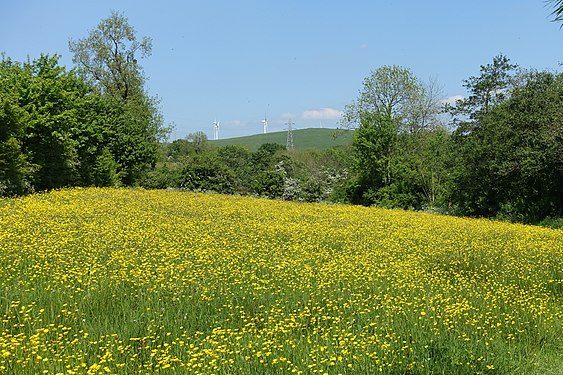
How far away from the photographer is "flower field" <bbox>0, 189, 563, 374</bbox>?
525 cm

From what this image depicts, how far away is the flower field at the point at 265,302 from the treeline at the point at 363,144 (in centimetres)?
1423

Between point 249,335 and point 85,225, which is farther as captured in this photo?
point 85,225

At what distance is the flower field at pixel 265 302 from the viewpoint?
525 centimetres

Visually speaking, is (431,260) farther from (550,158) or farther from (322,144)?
(322,144)

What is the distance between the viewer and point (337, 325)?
6.61 meters

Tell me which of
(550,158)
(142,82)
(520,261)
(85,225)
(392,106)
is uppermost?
(142,82)

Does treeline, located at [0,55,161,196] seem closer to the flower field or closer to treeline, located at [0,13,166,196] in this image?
treeline, located at [0,13,166,196]

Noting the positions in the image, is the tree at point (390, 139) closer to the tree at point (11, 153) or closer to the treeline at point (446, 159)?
the treeline at point (446, 159)

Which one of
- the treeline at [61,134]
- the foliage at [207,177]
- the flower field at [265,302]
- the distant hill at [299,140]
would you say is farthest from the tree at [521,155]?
the distant hill at [299,140]

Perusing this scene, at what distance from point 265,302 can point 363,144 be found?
37325 mm

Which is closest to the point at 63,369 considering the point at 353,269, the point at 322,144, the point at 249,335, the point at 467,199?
the point at 249,335

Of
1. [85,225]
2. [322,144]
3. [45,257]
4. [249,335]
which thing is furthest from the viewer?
[322,144]

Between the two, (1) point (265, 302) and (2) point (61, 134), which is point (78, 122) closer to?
(2) point (61, 134)

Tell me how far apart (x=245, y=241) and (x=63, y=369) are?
7.22 metres
